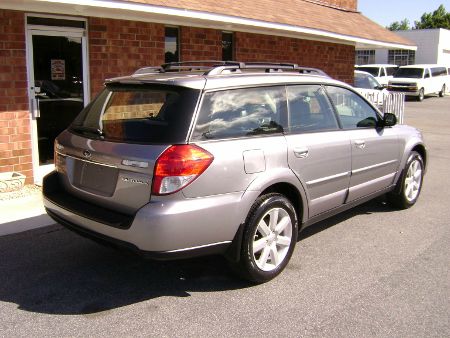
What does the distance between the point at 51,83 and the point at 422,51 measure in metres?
36.7

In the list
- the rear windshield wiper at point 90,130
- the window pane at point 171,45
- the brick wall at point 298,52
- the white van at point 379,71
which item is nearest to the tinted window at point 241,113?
Answer: the rear windshield wiper at point 90,130

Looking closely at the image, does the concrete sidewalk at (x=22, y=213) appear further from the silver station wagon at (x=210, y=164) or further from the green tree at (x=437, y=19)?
the green tree at (x=437, y=19)

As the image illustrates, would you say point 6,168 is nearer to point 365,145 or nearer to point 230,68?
point 230,68

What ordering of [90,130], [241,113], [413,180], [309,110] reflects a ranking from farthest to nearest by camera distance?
1. [413,180]
2. [309,110]
3. [90,130]
4. [241,113]

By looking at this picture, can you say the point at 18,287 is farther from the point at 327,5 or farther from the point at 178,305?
the point at 327,5

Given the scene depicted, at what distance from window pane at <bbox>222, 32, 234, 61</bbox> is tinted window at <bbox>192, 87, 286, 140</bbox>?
6.51m

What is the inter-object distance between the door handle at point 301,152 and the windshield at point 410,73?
26074 mm

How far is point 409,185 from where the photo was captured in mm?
6133

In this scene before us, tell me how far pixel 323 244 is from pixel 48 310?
2643 mm

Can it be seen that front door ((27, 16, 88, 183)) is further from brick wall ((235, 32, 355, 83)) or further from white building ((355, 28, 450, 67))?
white building ((355, 28, 450, 67))

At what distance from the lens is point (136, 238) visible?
3.40 metres

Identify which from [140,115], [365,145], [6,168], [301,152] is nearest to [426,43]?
[365,145]

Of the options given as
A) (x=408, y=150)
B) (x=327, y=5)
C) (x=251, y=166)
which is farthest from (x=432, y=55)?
(x=251, y=166)

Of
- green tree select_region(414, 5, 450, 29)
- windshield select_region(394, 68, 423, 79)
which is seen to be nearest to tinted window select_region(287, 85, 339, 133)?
windshield select_region(394, 68, 423, 79)
